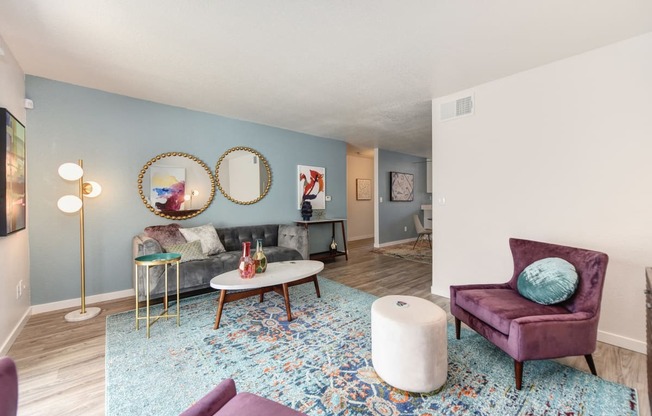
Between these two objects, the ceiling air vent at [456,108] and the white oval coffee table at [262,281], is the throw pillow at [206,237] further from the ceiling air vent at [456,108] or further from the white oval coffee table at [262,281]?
the ceiling air vent at [456,108]

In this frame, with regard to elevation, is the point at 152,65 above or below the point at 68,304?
above

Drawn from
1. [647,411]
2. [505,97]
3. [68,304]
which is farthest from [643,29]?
[68,304]

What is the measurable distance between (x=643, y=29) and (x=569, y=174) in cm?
112

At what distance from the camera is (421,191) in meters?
8.18

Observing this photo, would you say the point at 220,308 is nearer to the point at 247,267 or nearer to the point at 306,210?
the point at 247,267

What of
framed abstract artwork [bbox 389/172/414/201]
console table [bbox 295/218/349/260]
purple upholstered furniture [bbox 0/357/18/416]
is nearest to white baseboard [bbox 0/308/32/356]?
purple upholstered furniture [bbox 0/357/18/416]

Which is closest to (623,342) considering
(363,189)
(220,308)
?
(220,308)

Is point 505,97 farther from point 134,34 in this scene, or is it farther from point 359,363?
point 134,34

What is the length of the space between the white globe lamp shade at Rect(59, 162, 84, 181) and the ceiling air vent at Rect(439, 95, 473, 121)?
4059 mm

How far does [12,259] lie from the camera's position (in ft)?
7.70

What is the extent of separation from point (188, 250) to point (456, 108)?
3595mm

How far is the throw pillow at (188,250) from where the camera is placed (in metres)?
3.21

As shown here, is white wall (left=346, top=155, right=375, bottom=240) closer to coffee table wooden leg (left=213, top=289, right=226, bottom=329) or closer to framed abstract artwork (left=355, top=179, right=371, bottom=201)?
framed abstract artwork (left=355, top=179, right=371, bottom=201)

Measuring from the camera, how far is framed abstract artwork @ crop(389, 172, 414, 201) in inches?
280
